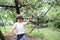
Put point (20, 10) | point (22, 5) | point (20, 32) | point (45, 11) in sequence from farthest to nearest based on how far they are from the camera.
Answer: point (45, 11), point (20, 10), point (22, 5), point (20, 32)

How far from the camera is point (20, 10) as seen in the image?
10.9 m

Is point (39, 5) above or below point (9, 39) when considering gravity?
above

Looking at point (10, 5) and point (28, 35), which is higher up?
point (10, 5)

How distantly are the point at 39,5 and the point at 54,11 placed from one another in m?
0.91

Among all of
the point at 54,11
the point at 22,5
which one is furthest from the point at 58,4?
the point at 22,5

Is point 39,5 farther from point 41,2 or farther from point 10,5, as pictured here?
point 10,5

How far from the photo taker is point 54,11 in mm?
11234

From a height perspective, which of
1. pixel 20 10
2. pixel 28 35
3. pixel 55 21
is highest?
pixel 20 10

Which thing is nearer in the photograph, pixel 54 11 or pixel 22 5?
pixel 22 5

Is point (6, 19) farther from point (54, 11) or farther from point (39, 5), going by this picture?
point (54, 11)

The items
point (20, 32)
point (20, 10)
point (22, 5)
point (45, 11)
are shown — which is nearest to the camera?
point (20, 32)

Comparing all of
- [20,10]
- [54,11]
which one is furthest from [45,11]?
[20,10]

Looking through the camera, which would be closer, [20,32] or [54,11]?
[20,32]

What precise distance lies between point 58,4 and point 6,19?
288 cm
